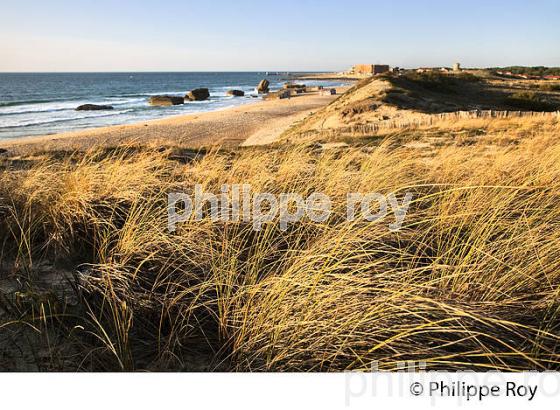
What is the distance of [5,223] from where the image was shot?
124 inches

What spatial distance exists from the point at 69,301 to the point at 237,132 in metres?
17.8

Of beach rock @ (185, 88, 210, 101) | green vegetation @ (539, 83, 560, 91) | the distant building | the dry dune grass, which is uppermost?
the distant building

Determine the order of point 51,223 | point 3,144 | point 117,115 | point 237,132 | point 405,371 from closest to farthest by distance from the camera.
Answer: point 405,371 → point 51,223 → point 3,144 → point 237,132 → point 117,115

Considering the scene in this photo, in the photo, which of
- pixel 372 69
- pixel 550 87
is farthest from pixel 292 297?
pixel 372 69

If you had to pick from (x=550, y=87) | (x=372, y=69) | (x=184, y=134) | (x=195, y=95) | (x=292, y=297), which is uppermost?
(x=372, y=69)

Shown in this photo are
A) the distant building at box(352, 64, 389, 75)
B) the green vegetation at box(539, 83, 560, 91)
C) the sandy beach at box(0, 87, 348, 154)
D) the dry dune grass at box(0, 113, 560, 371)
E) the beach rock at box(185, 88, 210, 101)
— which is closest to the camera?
the dry dune grass at box(0, 113, 560, 371)

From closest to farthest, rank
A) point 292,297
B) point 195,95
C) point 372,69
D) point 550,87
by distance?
point 292,297
point 550,87
point 195,95
point 372,69

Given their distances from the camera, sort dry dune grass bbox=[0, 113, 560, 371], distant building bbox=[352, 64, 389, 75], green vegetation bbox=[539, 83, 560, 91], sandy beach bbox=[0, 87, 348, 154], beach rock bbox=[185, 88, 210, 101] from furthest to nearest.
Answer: distant building bbox=[352, 64, 389, 75], beach rock bbox=[185, 88, 210, 101], green vegetation bbox=[539, 83, 560, 91], sandy beach bbox=[0, 87, 348, 154], dry dune grass bbox=[0, 113, 560, 371]

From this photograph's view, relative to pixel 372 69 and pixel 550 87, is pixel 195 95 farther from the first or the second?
pixel 372 69

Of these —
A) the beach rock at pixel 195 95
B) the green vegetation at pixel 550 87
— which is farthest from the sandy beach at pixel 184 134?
the beach rock at pixel 195 95

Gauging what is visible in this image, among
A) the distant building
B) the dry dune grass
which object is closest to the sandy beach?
the dry dune grass

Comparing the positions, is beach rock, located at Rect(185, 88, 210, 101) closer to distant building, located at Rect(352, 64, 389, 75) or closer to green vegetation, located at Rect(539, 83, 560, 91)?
green vegetation, located at Rect(539, 83, 560, 91)
